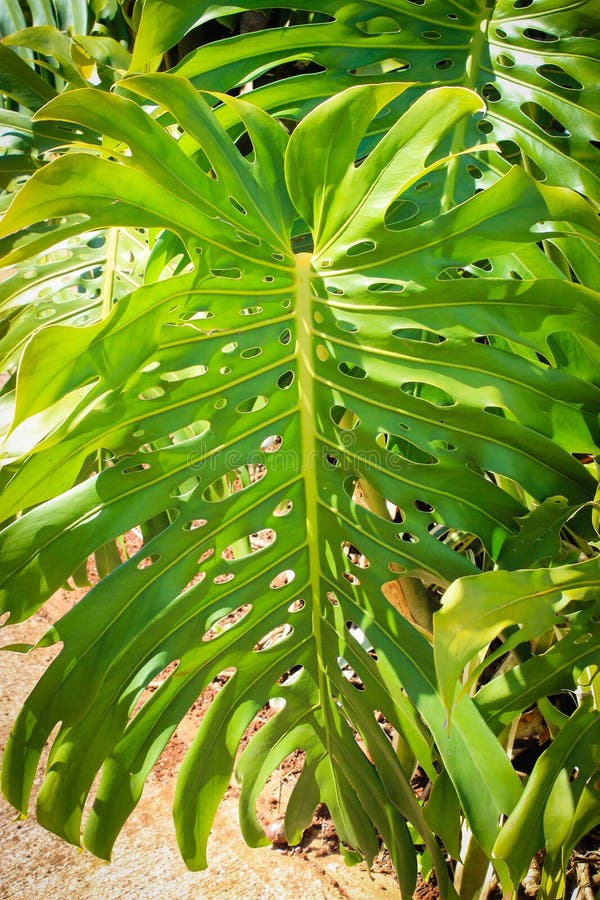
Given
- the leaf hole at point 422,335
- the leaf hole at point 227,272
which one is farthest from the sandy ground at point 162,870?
the leaf hole at point 227,272

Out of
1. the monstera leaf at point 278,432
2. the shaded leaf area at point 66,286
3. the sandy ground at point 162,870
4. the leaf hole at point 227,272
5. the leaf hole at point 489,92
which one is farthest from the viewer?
the sandy ground at point 162,870

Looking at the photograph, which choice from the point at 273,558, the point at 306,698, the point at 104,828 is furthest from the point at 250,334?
the point at 104,828

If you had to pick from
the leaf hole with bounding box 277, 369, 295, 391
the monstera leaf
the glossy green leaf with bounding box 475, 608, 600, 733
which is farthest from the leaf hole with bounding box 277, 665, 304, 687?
the leaf hole with bounding box 277, 369, 295, 391

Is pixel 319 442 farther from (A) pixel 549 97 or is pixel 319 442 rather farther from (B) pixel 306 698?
(A) pixel 549 97

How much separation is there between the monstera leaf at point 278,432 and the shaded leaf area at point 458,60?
0.12 meters

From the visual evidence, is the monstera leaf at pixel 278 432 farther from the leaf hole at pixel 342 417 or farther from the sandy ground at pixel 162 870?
the sandy ground at pixel 162 870

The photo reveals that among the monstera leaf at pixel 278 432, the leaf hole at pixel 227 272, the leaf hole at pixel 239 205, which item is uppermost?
the leaf hole at pixel 239 205

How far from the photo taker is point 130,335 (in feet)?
2.62

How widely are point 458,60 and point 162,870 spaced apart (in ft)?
5.03

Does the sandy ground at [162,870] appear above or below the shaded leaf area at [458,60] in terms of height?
below

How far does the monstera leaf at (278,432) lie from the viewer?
2.50 feet

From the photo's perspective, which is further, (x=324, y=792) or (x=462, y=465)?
(x=324, y=792)

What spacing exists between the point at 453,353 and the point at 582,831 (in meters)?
0.58

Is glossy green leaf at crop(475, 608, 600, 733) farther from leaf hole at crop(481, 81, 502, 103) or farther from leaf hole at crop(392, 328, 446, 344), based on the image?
leaf hole at crop(481, 81, 502, 103)
